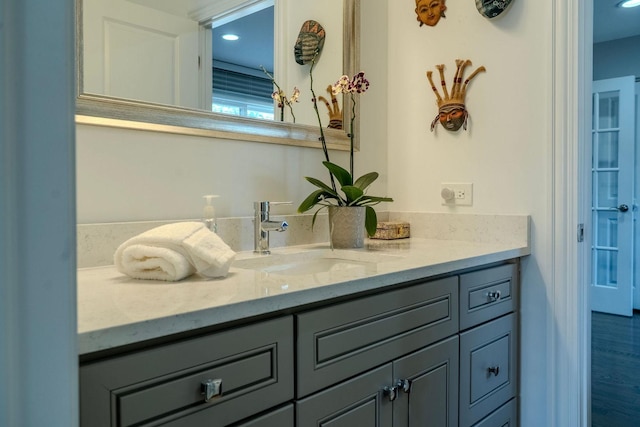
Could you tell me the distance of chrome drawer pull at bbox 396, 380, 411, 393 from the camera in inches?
44.5

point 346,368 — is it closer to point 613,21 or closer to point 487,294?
point 487,294

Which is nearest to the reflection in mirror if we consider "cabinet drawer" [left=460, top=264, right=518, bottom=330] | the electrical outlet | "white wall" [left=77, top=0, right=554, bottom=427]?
"white wall" [left=77, top=0, right=554, bottom=427]

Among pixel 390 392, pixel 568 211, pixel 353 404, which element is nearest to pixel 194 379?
pixel 353 404

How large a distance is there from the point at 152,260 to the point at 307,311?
13.6 inches

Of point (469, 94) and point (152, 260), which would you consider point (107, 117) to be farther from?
point (469, 94)

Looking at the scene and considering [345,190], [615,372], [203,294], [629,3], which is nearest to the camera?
[203,294]

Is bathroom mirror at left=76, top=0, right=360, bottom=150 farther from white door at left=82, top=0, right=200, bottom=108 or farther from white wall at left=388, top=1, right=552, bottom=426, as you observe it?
white wall at left=388, top=1, right=552, bottom=426

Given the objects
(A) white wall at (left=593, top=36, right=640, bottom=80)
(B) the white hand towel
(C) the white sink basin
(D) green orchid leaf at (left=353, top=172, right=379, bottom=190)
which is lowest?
(C) the white sink basin

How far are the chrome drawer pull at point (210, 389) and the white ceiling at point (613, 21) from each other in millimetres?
3836

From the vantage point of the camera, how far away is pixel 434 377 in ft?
4.09

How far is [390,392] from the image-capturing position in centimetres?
110

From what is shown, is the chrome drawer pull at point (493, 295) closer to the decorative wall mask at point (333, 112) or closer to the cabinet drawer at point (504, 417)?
the cabinet drawer at point (504, 417)

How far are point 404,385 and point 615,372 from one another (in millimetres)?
2164

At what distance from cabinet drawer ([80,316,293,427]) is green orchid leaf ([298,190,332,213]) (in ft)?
2.39
